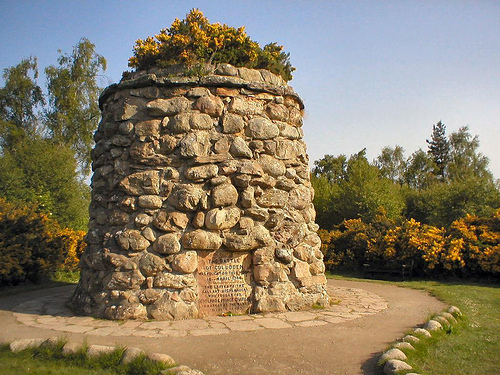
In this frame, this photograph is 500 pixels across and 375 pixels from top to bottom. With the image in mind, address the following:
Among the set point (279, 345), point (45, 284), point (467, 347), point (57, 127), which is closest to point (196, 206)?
point (279, 345)

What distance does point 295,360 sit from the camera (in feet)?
12.5

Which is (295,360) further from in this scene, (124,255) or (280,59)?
(280,59)

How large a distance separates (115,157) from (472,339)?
17.6 feet

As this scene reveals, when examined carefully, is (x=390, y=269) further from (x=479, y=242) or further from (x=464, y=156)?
(x=464, y=156)

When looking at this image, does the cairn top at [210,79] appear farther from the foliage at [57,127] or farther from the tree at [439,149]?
the tree at [439,149]

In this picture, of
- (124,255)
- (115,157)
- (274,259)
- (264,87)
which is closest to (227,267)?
(274,259)

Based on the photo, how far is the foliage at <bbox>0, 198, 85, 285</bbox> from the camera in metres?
8.97

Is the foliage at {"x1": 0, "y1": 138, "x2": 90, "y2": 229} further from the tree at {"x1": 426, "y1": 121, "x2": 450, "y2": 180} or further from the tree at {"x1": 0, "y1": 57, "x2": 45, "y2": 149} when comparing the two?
the tree at {"x1": 426, "y1": 121, "x2": 450, "y2": 180}

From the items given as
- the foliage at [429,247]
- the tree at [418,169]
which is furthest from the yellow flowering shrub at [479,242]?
the tree at [418,169]

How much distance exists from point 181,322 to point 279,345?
1511 mm

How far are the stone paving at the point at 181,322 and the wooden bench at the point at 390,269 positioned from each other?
5.35 metres

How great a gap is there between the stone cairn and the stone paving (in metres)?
0.24

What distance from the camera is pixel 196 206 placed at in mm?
5785

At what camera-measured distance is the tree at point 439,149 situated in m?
39.7
